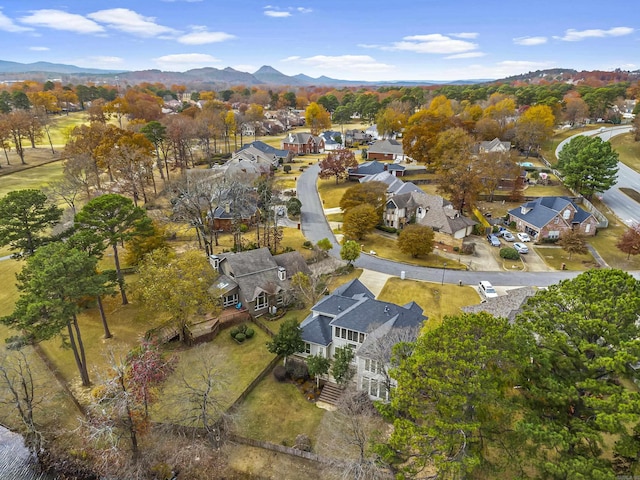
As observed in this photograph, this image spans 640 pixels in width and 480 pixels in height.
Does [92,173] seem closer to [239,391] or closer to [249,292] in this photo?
[249,292]

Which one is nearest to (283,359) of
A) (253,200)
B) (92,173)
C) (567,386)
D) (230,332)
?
(230,332)

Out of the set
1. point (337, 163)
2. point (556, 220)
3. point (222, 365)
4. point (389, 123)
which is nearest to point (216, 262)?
point (222, 365)

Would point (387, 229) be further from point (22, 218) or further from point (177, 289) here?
point (22, 218)

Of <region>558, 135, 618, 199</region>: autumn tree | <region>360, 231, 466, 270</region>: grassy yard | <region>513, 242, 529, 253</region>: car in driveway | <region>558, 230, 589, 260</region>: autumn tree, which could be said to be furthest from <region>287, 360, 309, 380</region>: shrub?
<region>558, 135, 618, 199</region>: autumn tree

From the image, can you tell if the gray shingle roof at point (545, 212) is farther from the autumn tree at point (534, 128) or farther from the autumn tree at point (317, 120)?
the autumn tree at point (317, 120)

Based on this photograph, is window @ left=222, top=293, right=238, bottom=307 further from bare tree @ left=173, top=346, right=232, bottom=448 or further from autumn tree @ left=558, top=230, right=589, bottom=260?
autumn tree @ left=558, top=230, right=589, bottom=260

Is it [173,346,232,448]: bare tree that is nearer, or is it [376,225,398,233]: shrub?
[173,346,232,448]: bare tree

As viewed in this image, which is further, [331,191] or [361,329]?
[331,191]
